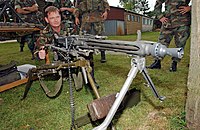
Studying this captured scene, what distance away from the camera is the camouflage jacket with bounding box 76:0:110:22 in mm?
5596

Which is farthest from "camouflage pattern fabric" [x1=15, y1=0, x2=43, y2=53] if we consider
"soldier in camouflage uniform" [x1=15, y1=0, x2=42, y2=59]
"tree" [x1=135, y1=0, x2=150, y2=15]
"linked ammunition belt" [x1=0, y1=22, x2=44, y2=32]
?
"tree" [x1=135, y1=0, x2=150, y2=15]

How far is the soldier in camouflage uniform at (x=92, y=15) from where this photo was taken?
561 cm

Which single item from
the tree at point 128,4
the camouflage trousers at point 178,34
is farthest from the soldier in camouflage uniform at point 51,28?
the tree at point 128,4

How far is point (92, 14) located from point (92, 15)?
0.03 m

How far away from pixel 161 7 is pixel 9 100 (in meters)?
3.86

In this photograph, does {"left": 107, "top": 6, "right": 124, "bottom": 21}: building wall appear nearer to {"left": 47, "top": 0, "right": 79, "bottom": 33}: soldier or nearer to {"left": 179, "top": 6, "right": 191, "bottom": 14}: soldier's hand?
{"left": 47, "top": 0, "right": 79, "bottom": 33}: soldier

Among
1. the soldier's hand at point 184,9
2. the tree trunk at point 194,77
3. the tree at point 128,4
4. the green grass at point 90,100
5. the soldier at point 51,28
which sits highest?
the tree at point 128,4

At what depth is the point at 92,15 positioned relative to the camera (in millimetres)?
5609

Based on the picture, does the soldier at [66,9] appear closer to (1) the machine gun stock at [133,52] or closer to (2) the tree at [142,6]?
(1) the machine gun stock at [133,52]

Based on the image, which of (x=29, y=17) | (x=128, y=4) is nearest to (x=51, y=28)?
(x=29, y=17)

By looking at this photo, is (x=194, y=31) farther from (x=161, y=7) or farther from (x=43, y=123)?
(x=161, y=7)

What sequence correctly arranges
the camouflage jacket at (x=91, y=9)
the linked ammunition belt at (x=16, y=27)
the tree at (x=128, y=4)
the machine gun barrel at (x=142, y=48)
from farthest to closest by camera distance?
the tree at (x=128, y=4) < the camouflage jacket at (x=91, y=9) < the linked ammunition belt at (x=16, y=27) < the machine gun barrel at (x=142, y=48)

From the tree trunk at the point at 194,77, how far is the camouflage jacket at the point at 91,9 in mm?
3998

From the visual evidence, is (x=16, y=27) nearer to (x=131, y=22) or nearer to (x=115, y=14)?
(x=115, y=14)
